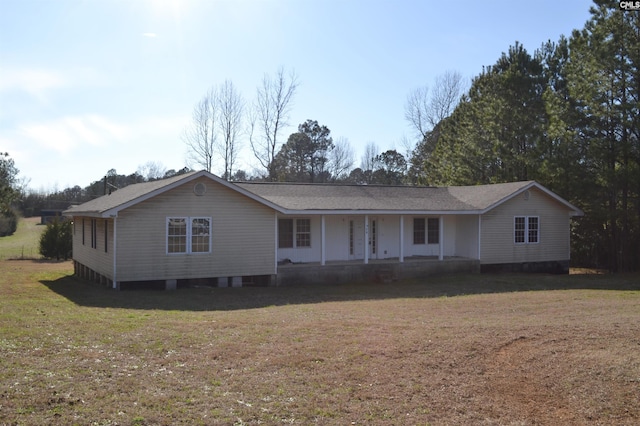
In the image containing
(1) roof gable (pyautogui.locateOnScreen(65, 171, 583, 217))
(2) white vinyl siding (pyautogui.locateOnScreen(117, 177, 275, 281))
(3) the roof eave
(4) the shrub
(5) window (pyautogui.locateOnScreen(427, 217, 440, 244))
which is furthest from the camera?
(4) the shrub

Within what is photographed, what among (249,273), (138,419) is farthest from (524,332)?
(249,273)

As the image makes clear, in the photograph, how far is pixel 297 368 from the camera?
328 inches

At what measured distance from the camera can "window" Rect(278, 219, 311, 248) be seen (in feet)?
72.6

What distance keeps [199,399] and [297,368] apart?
1804 millimetres

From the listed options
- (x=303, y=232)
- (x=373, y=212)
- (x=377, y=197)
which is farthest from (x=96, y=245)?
(x=377, y=197)

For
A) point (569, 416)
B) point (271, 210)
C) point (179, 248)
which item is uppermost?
point (271, 210)

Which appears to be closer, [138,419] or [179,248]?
[138,419]

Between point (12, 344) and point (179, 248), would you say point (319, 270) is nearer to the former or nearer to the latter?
point (179, 248)

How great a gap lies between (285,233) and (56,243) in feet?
58.4

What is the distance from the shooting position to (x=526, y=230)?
2464 centimetres

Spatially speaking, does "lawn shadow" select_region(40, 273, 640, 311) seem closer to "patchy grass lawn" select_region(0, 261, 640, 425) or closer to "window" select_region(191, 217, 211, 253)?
"patchy grass lawn" select_region(0, 261, 640, 425)

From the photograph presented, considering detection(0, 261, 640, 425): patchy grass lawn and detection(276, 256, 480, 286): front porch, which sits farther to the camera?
detection(276, 256, 480, 286): front porch

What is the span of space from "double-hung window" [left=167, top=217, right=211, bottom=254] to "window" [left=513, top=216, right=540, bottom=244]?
43.8ft

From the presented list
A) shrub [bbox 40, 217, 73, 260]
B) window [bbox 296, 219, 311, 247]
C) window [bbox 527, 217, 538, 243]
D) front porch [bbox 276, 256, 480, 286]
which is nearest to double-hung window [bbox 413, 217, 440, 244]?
front porch [bbox 276, 256, 480, 286]
